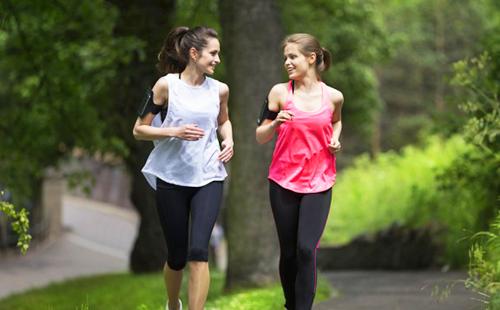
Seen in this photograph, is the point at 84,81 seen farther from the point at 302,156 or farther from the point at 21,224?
the point at 302,156

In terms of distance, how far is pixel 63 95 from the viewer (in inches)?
617

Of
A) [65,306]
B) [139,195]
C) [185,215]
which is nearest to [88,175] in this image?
[139,195]

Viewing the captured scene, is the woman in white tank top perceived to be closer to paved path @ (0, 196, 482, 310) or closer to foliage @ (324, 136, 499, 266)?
paved path @ (0, 196, 482, 310)

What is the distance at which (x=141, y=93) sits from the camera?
15.8 m

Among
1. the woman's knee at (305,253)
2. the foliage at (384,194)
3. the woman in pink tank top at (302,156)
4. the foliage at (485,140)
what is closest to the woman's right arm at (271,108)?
the woman in pink tank top at (302,156)

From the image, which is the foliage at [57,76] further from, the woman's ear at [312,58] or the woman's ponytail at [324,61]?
the woman's ear at [312,58]

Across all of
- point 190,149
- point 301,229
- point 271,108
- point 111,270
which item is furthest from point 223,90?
point 111,270

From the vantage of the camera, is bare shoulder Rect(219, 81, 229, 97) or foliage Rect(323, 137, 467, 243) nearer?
bare shoulder Rect(219, 81, 229, 97)

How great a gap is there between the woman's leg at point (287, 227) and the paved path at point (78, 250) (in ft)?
43.3

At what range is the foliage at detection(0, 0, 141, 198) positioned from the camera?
15078 mm

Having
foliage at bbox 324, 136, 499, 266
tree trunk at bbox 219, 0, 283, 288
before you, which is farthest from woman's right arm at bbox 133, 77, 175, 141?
foliage at bbox 324, 136, 499, 266

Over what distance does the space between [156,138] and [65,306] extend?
6.89 m

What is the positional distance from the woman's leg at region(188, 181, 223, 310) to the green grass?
2.28 meters

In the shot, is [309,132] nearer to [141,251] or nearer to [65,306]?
[65,306]
